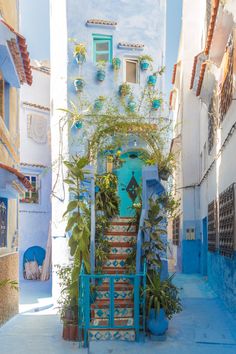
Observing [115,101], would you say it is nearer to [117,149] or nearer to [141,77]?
[141,77]

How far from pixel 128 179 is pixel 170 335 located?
681cm

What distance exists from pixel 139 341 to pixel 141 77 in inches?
390

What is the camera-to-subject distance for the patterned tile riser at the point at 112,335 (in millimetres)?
8477

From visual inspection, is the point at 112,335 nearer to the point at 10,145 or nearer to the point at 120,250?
the point at 120,250

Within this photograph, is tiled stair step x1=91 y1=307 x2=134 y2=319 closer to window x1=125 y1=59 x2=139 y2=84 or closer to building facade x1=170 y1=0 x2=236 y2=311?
building facade x1=170 y1=0 x2=236 y2=311

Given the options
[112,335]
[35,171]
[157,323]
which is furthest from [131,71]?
[112,335]

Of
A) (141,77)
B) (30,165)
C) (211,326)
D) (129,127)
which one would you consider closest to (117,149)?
(129,127)

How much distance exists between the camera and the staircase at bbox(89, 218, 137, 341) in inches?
336

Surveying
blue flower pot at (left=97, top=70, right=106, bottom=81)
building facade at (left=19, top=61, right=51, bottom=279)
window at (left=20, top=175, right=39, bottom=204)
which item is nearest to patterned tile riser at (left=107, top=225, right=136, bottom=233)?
blue flower pot at (left=97, top=70, right=106, bottom=81)

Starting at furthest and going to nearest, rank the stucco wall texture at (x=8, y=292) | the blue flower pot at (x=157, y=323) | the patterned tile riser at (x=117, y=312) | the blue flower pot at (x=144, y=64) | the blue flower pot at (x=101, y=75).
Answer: the blue flower pot at (x=144, y=64)
the blue flower pot at (x=101, y=75)
the stucco wall texture at (x=8, y=292)
the patterned tile riser at (x=117, y=312)
the blue flower pot at (x=157, y=323)

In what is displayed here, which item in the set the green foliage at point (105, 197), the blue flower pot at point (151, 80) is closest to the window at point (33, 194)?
the blue flower pot at point (151, 80)

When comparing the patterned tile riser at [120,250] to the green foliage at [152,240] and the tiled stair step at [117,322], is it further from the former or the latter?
the tiled stair step at [117,322]

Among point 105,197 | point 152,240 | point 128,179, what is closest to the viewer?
point 152,240

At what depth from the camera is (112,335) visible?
8500 mm
